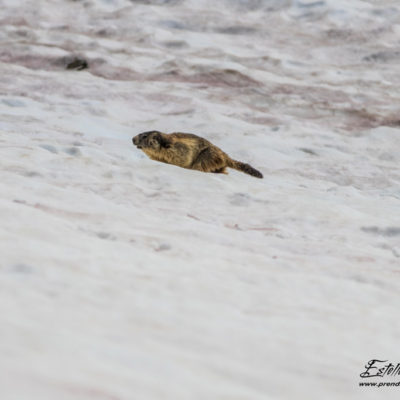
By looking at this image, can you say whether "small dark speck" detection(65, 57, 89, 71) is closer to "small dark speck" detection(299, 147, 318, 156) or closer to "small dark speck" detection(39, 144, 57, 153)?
"small dark speck" detection(299, 147, 318, 156)

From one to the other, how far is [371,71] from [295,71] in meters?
1.63

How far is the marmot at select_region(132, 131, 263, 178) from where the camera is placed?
8.09 m

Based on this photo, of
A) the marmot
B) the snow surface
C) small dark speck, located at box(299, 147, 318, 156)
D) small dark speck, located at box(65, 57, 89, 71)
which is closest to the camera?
the snow surface

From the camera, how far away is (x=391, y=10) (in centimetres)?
1872

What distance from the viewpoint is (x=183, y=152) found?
8.13 meters

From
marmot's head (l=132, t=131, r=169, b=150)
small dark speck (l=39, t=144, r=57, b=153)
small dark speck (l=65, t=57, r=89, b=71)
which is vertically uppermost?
marmot's head (l=132, t=131, r=169, b=150)

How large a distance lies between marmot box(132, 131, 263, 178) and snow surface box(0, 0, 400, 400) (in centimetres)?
19

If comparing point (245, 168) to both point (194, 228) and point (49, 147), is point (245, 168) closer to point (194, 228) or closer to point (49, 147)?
point (49, 147)

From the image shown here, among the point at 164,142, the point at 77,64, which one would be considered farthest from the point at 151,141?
the point at 77,64

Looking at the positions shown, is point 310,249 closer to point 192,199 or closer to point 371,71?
point 192,199

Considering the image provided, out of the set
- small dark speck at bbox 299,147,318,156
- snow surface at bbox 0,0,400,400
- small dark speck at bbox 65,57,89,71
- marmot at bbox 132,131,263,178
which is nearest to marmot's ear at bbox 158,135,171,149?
marmot at bbox 132,131,263,178

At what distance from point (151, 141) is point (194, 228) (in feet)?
9.39

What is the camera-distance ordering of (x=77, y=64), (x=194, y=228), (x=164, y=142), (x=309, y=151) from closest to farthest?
1. (x=194, y=228)
2. (x=164, y=142)
3. (x=309, y=151)
4. (x=77, y=64)

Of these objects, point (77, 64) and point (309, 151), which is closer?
point (309, 151)
